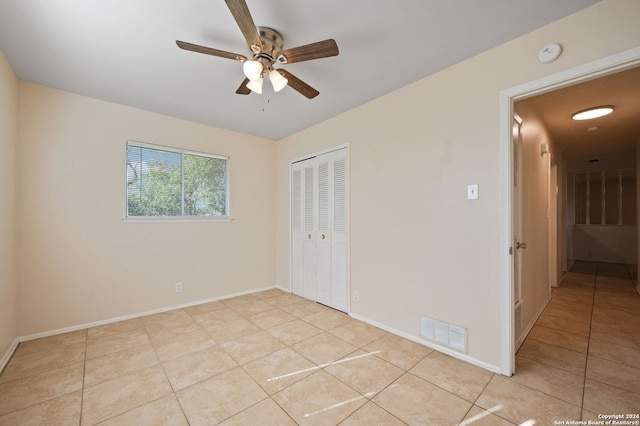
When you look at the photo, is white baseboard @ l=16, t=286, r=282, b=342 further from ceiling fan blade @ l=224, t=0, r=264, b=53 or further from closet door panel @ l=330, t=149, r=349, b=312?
ceiling fan blade @ l=224, t=0, r=264, b=53

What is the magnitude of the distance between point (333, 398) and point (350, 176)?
2252mm

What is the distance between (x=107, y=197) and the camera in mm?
2938

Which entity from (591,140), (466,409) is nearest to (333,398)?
(466,409)

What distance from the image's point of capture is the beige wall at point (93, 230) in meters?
2.57

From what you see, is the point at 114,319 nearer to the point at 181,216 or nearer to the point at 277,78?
the point at 181,216

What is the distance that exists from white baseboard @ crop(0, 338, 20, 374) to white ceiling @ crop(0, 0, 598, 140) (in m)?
2.47

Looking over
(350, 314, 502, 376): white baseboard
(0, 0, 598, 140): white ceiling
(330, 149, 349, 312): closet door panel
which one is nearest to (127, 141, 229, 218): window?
(0, 0, 598, 140): white ceiling

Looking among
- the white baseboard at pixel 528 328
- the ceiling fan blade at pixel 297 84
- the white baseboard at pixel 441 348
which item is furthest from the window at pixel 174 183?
the white baseboard at pixel 528 328

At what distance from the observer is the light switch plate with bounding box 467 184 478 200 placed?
6.92 ft

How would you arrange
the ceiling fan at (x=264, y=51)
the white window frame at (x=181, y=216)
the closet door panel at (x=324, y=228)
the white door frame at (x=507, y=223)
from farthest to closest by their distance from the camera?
the closet door panel at (x=324, y=228)
the white window frame at (x=181, y=216)
the white door frame at (x=507, y=223)
the ceiling fan at (x=264, y=51)

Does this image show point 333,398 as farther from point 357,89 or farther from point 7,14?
point 7,14

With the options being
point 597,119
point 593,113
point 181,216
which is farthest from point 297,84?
point 597,119

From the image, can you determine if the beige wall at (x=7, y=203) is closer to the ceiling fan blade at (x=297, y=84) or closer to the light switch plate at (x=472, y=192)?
the ceiling fan blade at (x=297, y=84)

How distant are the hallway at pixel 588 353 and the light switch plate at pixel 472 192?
54.0 inches
